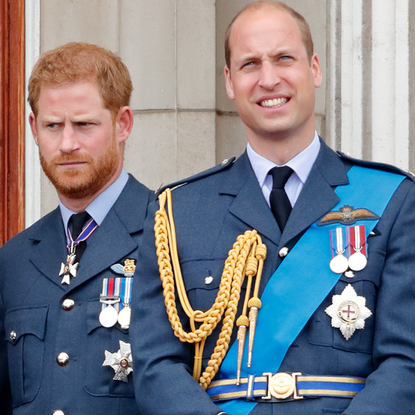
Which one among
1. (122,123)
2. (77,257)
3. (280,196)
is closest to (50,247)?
(77,257)

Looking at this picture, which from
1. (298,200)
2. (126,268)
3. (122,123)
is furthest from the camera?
(122,123)

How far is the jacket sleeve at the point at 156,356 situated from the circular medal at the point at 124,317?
0.33 m

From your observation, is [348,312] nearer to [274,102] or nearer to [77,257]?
[274,102]

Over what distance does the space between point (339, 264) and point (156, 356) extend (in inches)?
22.7

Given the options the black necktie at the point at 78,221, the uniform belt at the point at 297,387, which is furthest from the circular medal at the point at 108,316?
the uniform belt at the point at 297,387

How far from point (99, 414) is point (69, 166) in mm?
870

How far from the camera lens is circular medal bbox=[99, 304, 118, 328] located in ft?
9.69

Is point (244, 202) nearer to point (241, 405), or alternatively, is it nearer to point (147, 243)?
point (147, 243)

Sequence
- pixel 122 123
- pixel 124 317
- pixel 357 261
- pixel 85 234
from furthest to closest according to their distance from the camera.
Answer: pixel 122 123
pixel 85 234
pixel 124 317
pixel 357 261

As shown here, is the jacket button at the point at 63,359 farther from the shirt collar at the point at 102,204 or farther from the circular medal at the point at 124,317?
the shirt collar at the point at 102,204

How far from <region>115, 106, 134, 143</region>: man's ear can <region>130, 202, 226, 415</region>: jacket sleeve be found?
67 cm

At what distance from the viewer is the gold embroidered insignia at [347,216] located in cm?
251

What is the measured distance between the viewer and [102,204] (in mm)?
3199

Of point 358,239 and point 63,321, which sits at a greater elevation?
point 358,239
